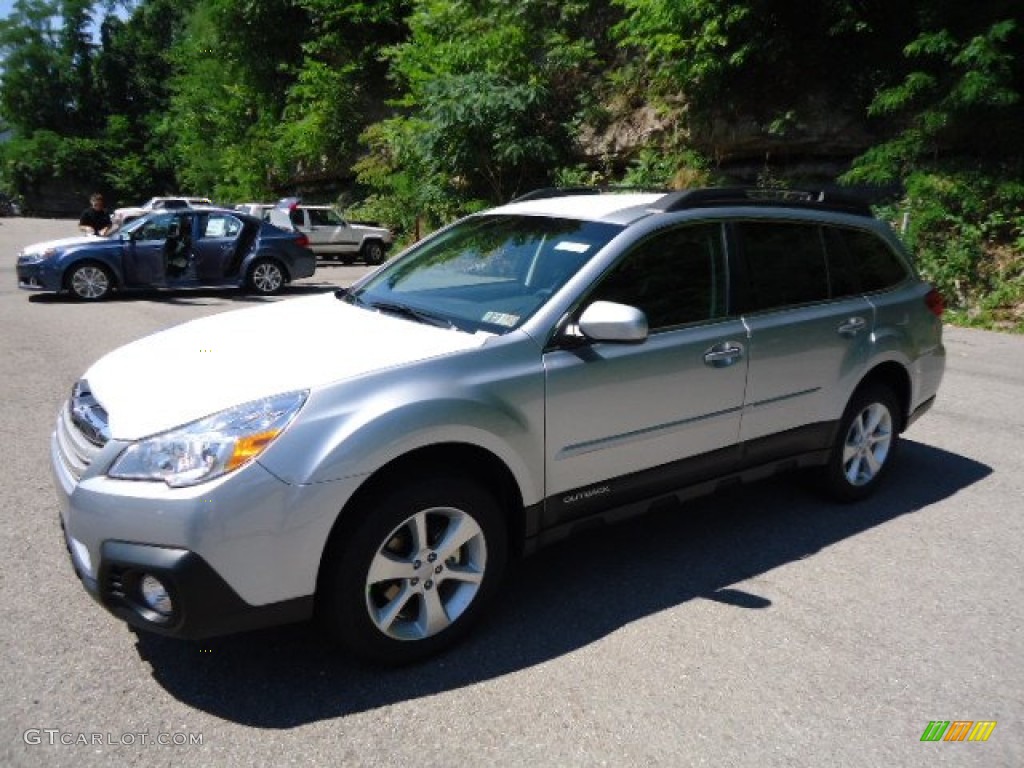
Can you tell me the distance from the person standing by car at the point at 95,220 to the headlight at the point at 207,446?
12895 millimetres

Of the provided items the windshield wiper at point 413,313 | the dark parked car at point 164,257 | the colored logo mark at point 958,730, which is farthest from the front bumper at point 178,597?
the dark parked car at point 164,257

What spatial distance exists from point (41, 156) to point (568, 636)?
65485 mm

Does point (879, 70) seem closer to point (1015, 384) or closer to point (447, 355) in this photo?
point (1015, 384)

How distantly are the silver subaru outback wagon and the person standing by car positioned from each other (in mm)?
11808

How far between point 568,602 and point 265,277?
11656 millimetres

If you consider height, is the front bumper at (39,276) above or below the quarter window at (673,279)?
below

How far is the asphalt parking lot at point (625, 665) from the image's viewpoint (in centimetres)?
261

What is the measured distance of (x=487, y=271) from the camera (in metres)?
3.96

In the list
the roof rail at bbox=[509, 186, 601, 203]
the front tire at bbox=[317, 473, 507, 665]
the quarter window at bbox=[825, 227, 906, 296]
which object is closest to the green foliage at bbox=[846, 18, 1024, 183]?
the quarter window at bbox=[825, 227, 906, 296]

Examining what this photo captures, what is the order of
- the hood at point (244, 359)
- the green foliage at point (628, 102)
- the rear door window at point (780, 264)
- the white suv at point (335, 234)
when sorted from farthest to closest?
the white suv at point (335, 234)
the green foliage at point (628, 102)
the rear door window at point (780, 264)
the hood at point (244, 359)

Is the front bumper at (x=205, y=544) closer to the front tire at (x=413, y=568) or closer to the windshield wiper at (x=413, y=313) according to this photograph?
the front tire at (x=413, y=568)

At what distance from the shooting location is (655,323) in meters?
3.64

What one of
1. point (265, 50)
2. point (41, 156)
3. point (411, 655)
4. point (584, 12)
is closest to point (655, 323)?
point (411, 655)

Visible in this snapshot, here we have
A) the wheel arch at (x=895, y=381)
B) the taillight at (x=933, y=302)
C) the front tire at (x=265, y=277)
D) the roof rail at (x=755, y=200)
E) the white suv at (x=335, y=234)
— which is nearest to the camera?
the roof rail at (x=755, y=200)
